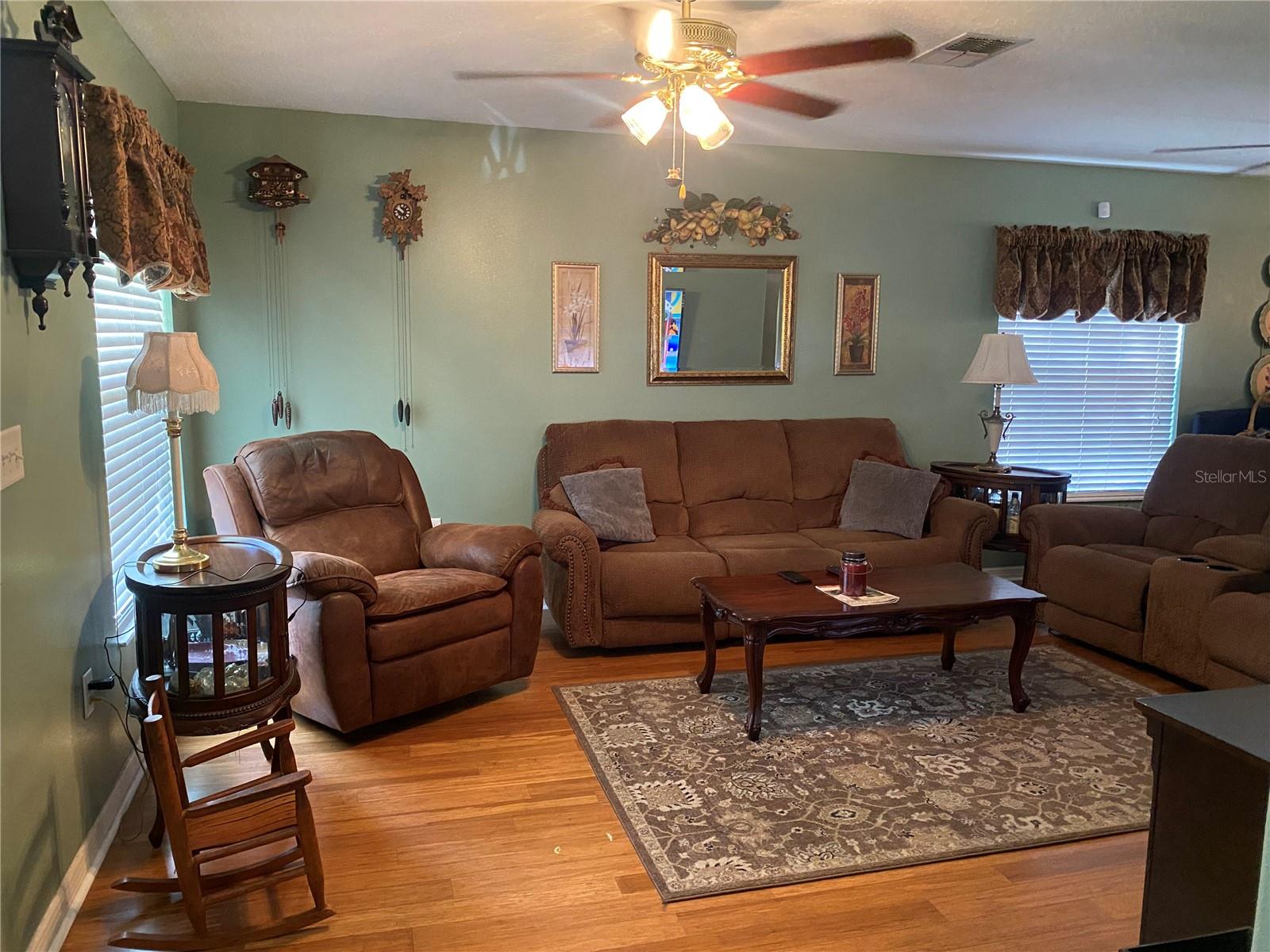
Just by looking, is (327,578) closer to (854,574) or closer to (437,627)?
(437,627)

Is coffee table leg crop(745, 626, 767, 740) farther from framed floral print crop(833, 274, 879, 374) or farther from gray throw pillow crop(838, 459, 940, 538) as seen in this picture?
framed floral print crop(833, 274, 879, 374)

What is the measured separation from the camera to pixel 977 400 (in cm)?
567

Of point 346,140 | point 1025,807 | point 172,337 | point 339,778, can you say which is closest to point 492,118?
point 346,140

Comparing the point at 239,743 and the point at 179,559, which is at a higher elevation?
the point at 179,559

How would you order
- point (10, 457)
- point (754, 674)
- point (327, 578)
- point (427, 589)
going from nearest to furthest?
point (10, 457)
point (327, 578)
point (754, 674)
point (427, 589)

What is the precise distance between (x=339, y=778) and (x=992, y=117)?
405 centimetres

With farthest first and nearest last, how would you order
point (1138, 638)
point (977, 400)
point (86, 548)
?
point (977, 400), point (1138, 638), point (86, 548)

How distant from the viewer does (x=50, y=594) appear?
7.52 ft

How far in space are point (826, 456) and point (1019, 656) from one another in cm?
176

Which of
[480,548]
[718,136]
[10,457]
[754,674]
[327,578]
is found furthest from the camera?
[480,548]

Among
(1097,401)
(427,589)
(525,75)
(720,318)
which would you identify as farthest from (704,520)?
(1097,401)

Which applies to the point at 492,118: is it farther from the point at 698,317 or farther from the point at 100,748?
the point at 100,748

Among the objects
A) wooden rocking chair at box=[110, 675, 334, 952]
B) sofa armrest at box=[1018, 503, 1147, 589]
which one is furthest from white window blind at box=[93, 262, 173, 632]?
sofa armrest at box=[1018, 503, 1147, 589]

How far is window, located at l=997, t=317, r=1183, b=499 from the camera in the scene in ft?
19.1
